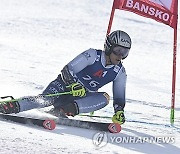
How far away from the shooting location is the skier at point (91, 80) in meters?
6.62

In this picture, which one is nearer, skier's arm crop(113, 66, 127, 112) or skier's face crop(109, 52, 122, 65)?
skier's face crop(109, 52, 122, 65)

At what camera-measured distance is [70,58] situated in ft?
46.0

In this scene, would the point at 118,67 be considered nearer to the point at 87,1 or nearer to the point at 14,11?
the point at 14,11

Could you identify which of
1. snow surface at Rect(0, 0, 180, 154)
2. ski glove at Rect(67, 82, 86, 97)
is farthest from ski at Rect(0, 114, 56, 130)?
ski glove at Rect(67, 82, 86, 97)

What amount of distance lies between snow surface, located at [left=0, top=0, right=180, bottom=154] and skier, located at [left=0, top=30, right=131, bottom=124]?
0.29 metres

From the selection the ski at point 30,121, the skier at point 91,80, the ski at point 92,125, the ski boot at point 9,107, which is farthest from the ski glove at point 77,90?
the ski at point 30,121

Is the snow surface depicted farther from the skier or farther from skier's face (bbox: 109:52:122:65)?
skier's face (bbox: 109:52:122:65)

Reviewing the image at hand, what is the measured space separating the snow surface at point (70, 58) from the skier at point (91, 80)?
0.95 ft

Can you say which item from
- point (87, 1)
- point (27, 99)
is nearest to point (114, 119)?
point (27, 99)

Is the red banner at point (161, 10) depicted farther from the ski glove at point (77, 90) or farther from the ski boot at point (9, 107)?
the ski boot at point (9, 107)

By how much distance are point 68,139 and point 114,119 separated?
5.01 ft

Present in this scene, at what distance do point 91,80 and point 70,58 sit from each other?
23.3 feet

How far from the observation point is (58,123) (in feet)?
20.3

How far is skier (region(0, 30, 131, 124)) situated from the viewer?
21.7ft
